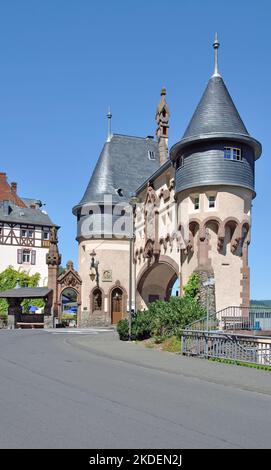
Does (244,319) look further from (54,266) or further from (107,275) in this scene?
(54,266)

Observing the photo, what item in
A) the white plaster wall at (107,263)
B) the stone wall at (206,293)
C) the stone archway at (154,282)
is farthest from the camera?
the white plaster wall at (107,263)

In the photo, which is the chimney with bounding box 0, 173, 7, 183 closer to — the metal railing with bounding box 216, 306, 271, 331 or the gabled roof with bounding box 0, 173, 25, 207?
the gabled roof with bounding box 0, 173, 25, 207

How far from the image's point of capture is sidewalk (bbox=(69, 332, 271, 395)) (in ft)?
40.4

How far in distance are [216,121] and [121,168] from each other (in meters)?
21.2

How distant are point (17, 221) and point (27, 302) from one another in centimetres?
1010

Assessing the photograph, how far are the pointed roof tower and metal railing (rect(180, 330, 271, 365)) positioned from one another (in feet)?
42.4

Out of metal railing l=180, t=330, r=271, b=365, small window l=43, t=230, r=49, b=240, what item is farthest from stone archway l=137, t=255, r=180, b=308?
small window l=43, t=230, r=49, b=240

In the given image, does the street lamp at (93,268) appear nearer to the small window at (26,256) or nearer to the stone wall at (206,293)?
the stone wall at (206,293)

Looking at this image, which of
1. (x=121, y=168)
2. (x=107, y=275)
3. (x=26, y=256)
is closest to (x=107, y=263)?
(x=107, y=275)

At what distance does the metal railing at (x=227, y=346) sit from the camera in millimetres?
16078

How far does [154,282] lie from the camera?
41.8 meters

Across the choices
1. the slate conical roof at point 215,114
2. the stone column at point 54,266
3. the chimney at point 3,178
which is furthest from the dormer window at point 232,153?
the chimney at point 3,178

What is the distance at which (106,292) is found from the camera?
46.5 meters

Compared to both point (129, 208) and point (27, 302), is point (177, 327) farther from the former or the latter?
point (27, 302)
